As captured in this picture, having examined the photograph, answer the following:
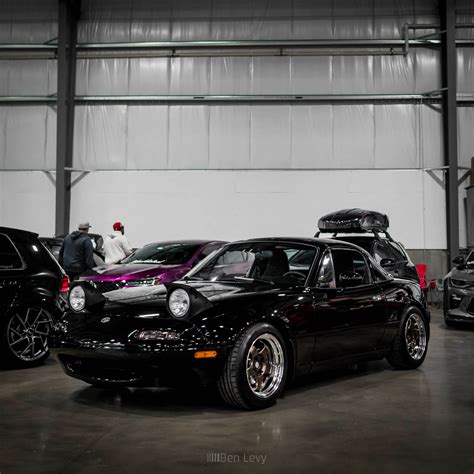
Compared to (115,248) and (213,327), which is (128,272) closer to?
(115,248)

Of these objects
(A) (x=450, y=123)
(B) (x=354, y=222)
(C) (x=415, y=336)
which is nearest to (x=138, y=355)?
(C) (x=415, y=336)

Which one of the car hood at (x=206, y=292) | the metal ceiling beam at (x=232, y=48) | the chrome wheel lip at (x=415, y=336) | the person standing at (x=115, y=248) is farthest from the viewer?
the metal ceiling beam at (x=232, y=48)

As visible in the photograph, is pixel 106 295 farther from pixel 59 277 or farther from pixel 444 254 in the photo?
pixel 444 254

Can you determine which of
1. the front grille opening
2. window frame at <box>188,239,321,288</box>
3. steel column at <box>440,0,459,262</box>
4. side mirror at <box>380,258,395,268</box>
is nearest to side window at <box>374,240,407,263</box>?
side mirror at <box>380,258,395,268</box>

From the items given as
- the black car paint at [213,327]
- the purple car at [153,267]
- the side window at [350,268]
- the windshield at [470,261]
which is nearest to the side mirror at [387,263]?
the windshield at [470,261]

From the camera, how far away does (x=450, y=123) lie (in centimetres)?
1593

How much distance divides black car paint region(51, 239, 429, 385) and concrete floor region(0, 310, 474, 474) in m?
0.32

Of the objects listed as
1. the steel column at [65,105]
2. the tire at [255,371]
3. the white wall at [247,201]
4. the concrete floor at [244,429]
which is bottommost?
the concrete floor at [244,429]

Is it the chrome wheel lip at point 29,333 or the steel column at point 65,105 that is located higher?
the steel column at point 65,105

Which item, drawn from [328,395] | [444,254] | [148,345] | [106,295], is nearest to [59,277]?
[106,295]

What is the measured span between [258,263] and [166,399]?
1.50 metres

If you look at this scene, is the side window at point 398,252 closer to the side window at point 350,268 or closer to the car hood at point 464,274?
the car hood at point 464,274

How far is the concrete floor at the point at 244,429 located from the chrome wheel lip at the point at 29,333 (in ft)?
1.68

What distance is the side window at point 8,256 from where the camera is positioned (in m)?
6.41
